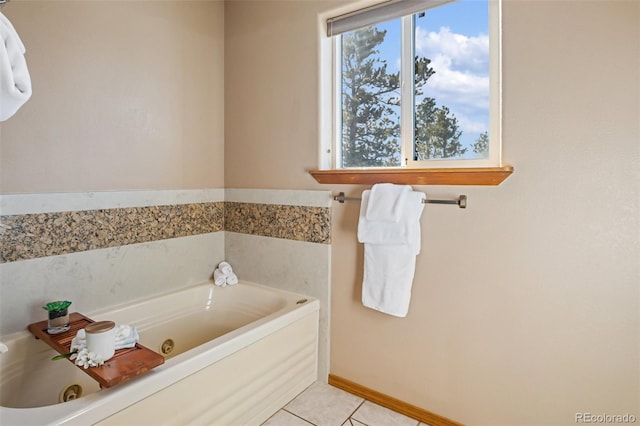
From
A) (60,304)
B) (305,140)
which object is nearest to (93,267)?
(60,304)

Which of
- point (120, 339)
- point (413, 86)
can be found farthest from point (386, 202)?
Result: point (120, 339)

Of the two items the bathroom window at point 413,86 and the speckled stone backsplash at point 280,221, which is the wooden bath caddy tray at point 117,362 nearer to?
the speckled stone backsplash at point 280,221

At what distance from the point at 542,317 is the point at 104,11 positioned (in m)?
2.65

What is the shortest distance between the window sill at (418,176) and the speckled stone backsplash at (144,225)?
9.0 inches

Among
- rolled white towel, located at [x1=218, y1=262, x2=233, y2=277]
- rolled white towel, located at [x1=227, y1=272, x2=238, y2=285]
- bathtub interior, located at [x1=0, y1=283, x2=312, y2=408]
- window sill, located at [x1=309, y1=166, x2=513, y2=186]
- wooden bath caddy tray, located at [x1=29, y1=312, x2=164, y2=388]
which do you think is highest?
window sill, located at [x1=309, y1=166, x2=513, y2=186]

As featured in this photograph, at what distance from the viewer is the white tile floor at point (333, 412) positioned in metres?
1.78

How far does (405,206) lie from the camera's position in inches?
67.5

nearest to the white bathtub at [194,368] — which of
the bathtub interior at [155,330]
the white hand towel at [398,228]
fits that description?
the bathtub interior at [155,330]

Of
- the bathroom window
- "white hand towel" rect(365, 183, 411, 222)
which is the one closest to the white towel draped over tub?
"white hand towel" rect(365, 183, 411, 222)

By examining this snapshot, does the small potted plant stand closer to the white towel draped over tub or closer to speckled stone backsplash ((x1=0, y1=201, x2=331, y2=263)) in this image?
speckled stone backsplash ((x1=0, y1=201, x2=331, y2=263))

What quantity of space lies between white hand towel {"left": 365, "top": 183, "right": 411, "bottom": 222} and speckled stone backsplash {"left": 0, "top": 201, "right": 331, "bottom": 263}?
1.26 ft

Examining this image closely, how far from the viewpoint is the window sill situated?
5.04ft

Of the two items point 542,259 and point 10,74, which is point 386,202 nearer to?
point 542,259

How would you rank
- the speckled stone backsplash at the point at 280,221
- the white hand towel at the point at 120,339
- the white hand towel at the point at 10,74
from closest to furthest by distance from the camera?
1. the white hand towel at the point at 10,74
2. the white hand towel at the point at 120,339
3. the speckled stone backsplash at the point at 280,221
